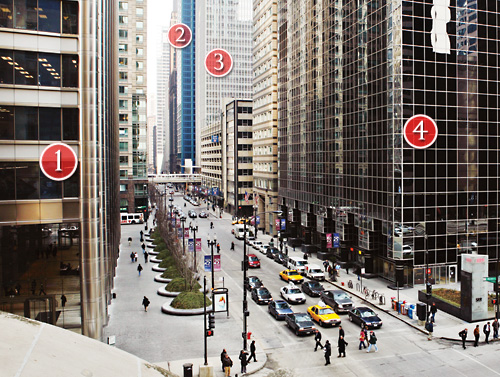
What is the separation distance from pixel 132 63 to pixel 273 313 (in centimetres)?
7221

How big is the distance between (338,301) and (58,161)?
23.4 m

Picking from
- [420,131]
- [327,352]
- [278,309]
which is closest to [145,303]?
[278,309]

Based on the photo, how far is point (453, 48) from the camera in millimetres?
46938

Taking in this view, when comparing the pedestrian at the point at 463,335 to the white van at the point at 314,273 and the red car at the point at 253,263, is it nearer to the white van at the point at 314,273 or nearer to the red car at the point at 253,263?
the white van at the point at 314,273

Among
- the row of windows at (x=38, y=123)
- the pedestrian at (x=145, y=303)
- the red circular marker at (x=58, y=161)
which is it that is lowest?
the pedestrian at (x=145, y=303)

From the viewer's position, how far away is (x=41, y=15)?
25.2 meters

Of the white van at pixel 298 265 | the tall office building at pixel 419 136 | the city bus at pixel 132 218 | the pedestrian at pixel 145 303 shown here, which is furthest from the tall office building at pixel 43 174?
the city bus at pixel 132 218

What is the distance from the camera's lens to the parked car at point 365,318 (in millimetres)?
32500

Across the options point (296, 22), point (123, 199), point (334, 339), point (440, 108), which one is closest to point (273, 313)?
point (334, 339)

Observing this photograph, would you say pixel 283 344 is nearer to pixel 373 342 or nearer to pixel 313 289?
pixel 373 342

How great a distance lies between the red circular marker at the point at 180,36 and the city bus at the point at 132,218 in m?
66.4

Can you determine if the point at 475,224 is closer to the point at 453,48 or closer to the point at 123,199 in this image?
the point at 453,48

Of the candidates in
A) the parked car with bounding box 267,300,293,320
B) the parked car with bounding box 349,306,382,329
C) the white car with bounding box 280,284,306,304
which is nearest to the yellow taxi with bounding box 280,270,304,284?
the white car with bounding box 280,284,306,304

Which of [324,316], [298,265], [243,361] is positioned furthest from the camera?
[298,265]
